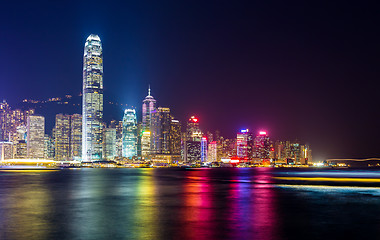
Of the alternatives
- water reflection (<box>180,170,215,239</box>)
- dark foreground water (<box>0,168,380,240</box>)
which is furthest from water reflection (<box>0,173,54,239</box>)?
water reflection (<box>180,170,215,239</box>)

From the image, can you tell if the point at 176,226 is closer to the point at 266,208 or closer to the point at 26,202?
the point at 266,208

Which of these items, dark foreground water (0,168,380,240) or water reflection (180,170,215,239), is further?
dark foreground water (0,168,380,240)

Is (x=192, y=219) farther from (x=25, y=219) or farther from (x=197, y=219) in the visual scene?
(x=25, y=219)

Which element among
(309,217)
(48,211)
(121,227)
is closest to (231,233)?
(121,227)

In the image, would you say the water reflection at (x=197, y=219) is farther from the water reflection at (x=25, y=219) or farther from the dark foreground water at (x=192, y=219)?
the water reflection at (x=25, y=219)

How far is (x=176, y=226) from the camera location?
25328 mm

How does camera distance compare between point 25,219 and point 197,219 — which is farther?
point 197,219

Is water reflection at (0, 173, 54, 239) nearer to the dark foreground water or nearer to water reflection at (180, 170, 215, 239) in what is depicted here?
the dark foreground water

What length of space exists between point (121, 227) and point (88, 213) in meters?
7.56

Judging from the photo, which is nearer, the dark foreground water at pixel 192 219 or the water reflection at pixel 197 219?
the water reflection at pixel 197 219

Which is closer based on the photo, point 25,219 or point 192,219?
point 25,219

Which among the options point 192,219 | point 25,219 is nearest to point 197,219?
point 192,219

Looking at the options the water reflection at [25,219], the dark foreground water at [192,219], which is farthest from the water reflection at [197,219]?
the water reflection at [25,219]

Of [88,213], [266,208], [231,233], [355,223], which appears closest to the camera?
[231,233]
